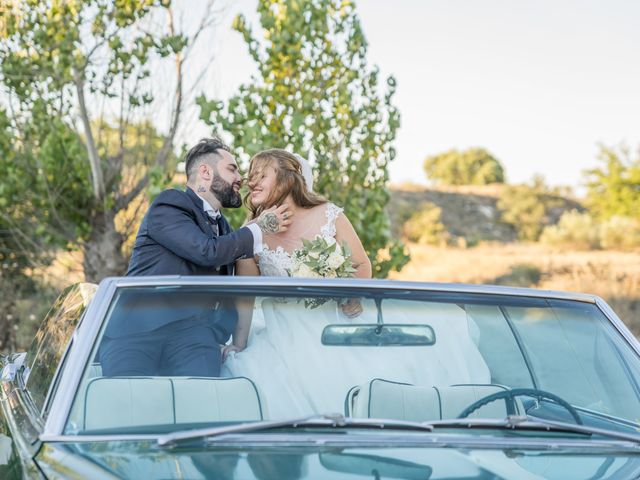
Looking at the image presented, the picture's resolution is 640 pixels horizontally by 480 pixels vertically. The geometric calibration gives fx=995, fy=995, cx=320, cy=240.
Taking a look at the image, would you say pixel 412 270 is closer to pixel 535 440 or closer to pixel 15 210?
pixel 15 210

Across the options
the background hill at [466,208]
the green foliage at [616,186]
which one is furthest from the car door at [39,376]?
the background hill at [466,208]

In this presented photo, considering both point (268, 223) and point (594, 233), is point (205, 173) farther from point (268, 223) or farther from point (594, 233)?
point (594, 233)

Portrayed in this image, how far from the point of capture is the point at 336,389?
119 inches

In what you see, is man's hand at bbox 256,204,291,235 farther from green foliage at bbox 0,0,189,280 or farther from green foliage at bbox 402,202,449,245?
green foliage at bbox 402,202,449,245

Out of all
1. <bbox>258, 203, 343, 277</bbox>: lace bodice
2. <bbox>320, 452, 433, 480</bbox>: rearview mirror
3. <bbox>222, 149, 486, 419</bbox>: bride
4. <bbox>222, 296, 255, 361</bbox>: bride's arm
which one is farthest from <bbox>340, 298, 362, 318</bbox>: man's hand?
<bbox>258, 203, 343, 277</bbox>: lace bodice

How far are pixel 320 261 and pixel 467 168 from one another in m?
A: 63.6

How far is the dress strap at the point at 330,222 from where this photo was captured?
18.4 ft

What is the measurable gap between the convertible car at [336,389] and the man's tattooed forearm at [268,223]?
158 cm

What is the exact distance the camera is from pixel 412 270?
3325 centimetres

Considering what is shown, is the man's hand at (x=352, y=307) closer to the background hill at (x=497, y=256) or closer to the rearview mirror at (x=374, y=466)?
the rearview mirror at (x=374, y=466)

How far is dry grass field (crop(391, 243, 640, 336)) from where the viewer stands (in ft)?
69.4

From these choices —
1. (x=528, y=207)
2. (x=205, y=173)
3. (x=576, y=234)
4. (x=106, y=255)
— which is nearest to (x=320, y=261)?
(x=205, y=173)

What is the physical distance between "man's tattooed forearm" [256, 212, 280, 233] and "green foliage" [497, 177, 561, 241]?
44.4 m

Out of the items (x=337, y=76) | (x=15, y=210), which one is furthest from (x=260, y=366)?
(x=15, y=210)
